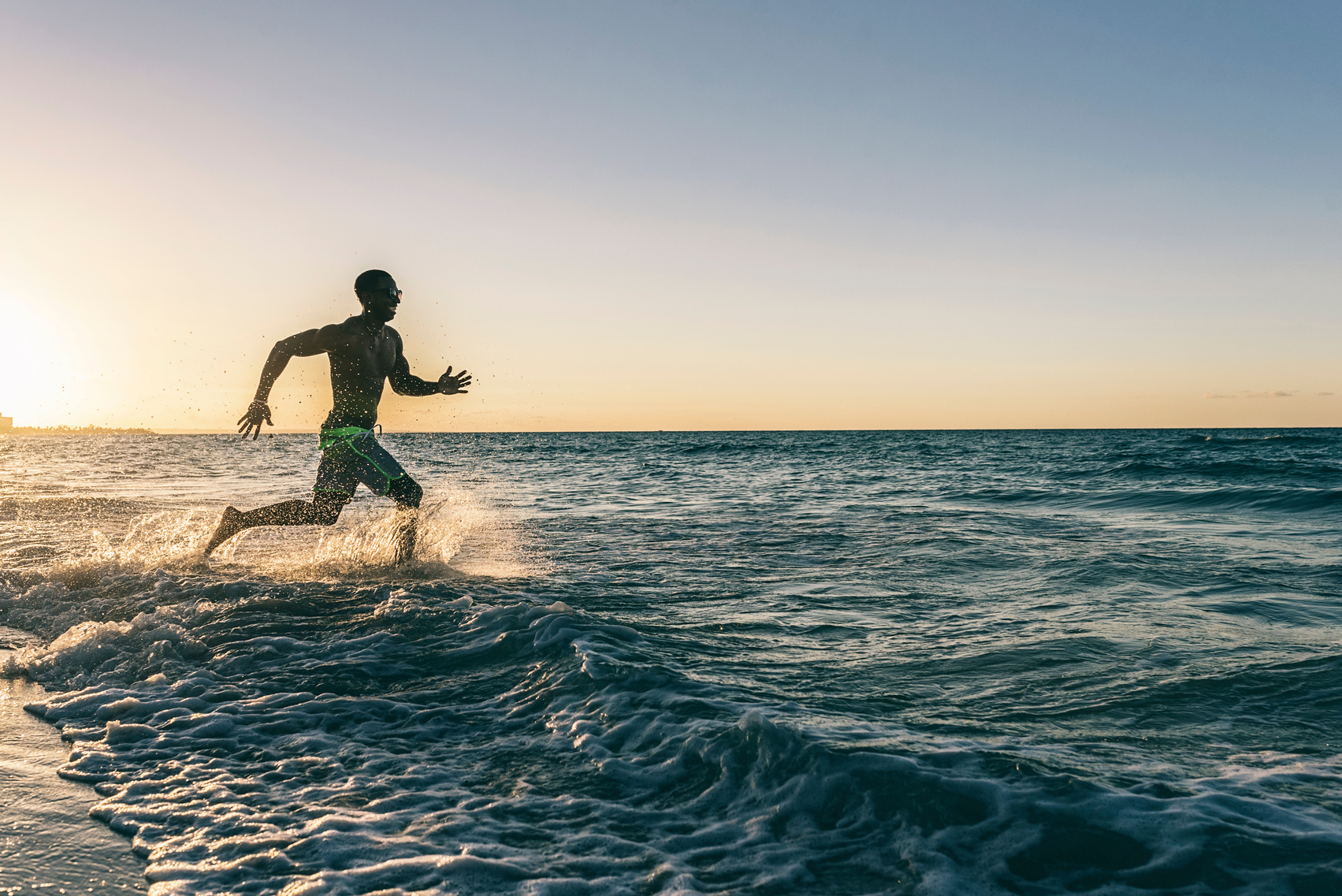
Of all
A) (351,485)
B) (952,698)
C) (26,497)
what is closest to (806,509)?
(351,485)

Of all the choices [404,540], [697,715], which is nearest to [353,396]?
→ [404,540]

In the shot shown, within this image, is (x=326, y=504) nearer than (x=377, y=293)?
→ No

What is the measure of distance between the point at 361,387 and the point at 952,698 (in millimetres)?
5221

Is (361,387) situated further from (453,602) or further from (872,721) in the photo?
(872,721)

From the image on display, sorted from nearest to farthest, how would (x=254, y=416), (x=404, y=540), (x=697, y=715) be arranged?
(x=697, y=715)
(x=254, y=416)
(x=404, y=540)

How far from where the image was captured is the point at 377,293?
21.2 ft

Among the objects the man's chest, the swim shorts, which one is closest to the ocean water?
the swim shorts

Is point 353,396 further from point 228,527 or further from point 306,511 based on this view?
point 228,527

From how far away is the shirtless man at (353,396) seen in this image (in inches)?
252

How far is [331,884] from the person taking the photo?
7.51 ft

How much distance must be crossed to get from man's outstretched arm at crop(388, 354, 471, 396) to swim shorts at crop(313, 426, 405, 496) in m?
0.52

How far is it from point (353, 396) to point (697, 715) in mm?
4529

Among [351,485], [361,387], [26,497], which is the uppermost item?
[361,387]

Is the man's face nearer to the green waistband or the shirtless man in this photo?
the shirtless man
